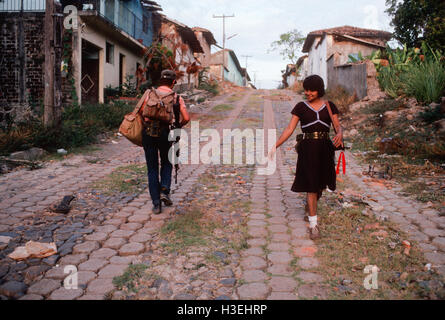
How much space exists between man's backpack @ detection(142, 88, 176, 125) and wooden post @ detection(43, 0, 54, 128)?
539cm

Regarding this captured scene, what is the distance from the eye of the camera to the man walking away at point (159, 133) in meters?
4.24

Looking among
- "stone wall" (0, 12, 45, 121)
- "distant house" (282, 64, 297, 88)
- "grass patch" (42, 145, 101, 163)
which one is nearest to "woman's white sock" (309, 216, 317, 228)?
"grass patch" (42, 145, 101, 163)

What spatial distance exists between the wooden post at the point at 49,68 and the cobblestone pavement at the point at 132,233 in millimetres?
2255

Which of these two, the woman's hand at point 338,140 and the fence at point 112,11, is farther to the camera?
the fence at point 112,11

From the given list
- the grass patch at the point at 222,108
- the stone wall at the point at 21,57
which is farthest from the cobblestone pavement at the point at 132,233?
the grass patch at the point at 222,108

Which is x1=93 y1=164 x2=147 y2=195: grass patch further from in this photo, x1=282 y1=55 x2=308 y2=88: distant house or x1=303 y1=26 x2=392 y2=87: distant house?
x1=282 y1=55 x2=308 y2=88: distant house

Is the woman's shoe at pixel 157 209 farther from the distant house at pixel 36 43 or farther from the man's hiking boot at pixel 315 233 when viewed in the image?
the distant house at pixel 36 43

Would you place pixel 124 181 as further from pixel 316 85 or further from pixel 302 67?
Answer: pixel 302 67

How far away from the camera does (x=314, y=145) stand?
3.89m

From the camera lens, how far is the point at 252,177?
688cm

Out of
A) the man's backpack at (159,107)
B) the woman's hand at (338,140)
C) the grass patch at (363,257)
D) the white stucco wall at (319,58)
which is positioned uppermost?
the white stucco wall at (319,58)

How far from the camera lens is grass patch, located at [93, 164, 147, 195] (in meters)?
5.71

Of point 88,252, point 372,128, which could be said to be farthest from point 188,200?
point 372,128
